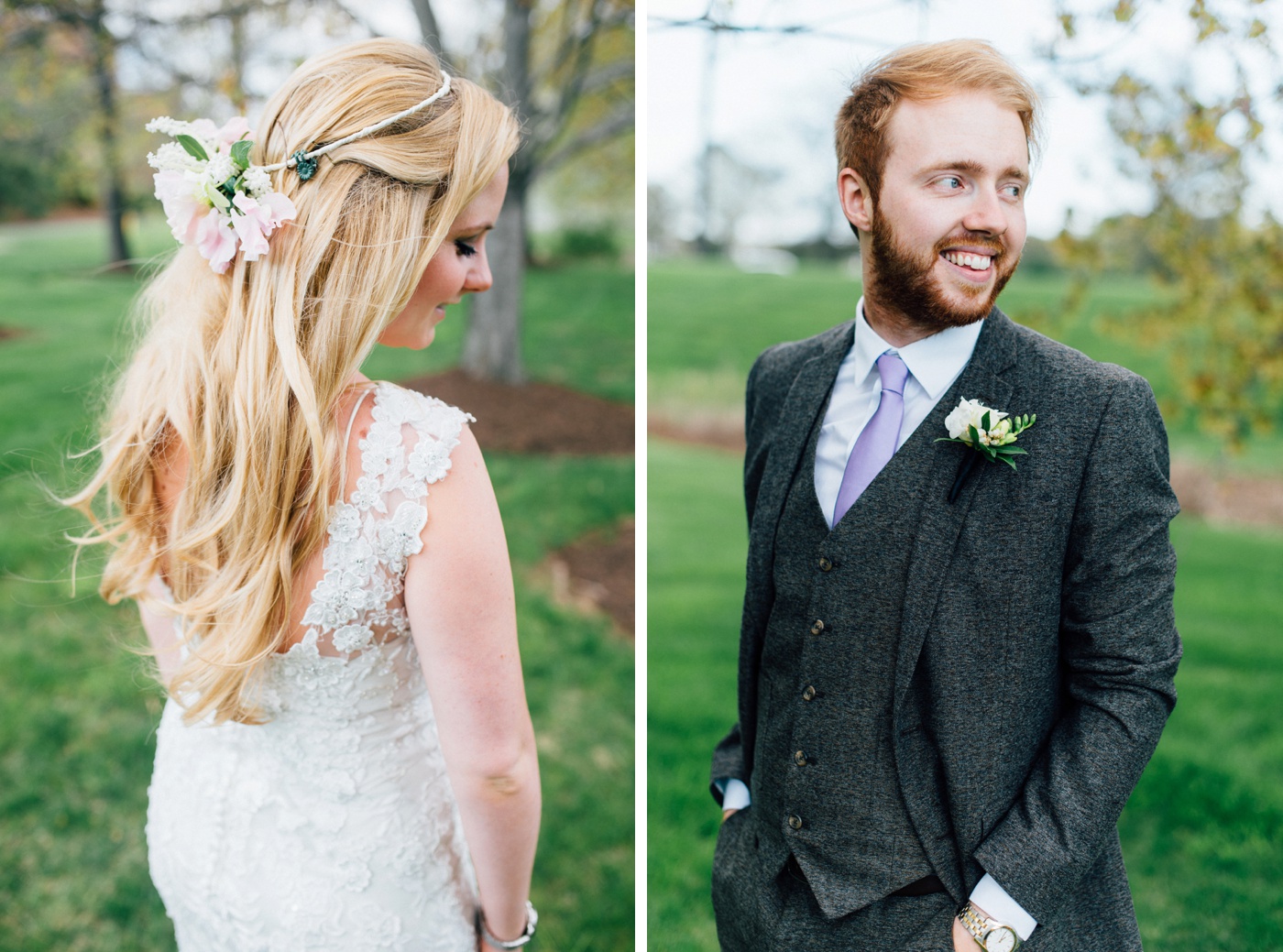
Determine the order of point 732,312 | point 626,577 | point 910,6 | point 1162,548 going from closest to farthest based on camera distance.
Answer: point 1162,548 → point 910,6 → point 626,577 → point 732,312

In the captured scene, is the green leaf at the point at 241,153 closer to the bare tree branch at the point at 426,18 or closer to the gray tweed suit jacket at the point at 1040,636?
the gray tweed suit jacket at the point at 1040,636

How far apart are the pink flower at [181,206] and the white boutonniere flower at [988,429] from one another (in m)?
1.34

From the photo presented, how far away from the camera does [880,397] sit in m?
1.71

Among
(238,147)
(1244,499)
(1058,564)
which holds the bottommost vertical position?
(1244,499)

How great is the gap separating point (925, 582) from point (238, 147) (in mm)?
1377

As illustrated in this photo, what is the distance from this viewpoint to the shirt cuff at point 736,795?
2062mm

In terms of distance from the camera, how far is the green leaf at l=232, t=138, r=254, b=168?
156 centimetres

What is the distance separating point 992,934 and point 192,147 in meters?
1.93

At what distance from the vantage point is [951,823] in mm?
1601

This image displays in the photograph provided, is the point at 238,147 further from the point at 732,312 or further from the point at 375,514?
the point at 732,312

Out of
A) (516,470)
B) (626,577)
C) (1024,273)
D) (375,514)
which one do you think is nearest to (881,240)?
(375,514)

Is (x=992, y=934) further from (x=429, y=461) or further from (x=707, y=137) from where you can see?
(x=707, y=137)

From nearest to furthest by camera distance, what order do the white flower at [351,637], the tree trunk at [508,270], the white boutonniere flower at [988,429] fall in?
the white boutonniere flower at [988,429], the white flower at [351,637], the tree trunk at [508,270]

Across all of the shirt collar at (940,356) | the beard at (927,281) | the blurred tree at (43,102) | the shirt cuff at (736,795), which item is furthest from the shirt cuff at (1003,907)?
the blurred tree at (43,102)
